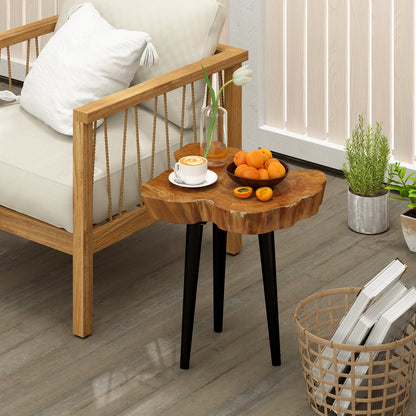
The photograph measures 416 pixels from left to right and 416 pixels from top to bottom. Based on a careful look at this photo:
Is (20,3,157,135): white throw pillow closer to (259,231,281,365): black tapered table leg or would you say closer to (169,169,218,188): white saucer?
(169,169,218,188): white saucer

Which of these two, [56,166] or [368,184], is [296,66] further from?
[56,166]

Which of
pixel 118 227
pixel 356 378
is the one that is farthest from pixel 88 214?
pixel 356 378

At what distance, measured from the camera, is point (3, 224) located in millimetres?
2570

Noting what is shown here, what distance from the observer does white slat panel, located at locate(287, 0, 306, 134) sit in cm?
341

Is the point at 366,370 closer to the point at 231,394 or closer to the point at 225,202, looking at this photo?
the point at 231,394

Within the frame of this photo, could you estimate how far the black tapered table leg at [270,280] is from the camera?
2152 millimetres

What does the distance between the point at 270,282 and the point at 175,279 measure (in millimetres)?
627

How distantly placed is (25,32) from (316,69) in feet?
3.84

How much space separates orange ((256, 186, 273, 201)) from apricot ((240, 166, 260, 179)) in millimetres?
48

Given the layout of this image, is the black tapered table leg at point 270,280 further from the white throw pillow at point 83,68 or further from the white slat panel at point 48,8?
the white slat panel at point 48,8

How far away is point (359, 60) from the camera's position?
10.7 ft

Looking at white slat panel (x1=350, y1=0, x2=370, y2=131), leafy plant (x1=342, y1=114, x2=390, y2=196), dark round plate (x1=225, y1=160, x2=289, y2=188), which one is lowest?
leafy plant (x1=342, y1=114, x2=390, y2=196)

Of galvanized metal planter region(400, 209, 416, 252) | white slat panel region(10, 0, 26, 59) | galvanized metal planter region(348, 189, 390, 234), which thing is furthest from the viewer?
white slat panel region(10, 0, 26, 59)

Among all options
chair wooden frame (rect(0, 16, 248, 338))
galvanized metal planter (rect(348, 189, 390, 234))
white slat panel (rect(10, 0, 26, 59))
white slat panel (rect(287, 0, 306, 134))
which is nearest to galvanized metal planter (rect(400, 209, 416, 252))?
galvanized metal planter (rect(348, 189, 390, 234))
